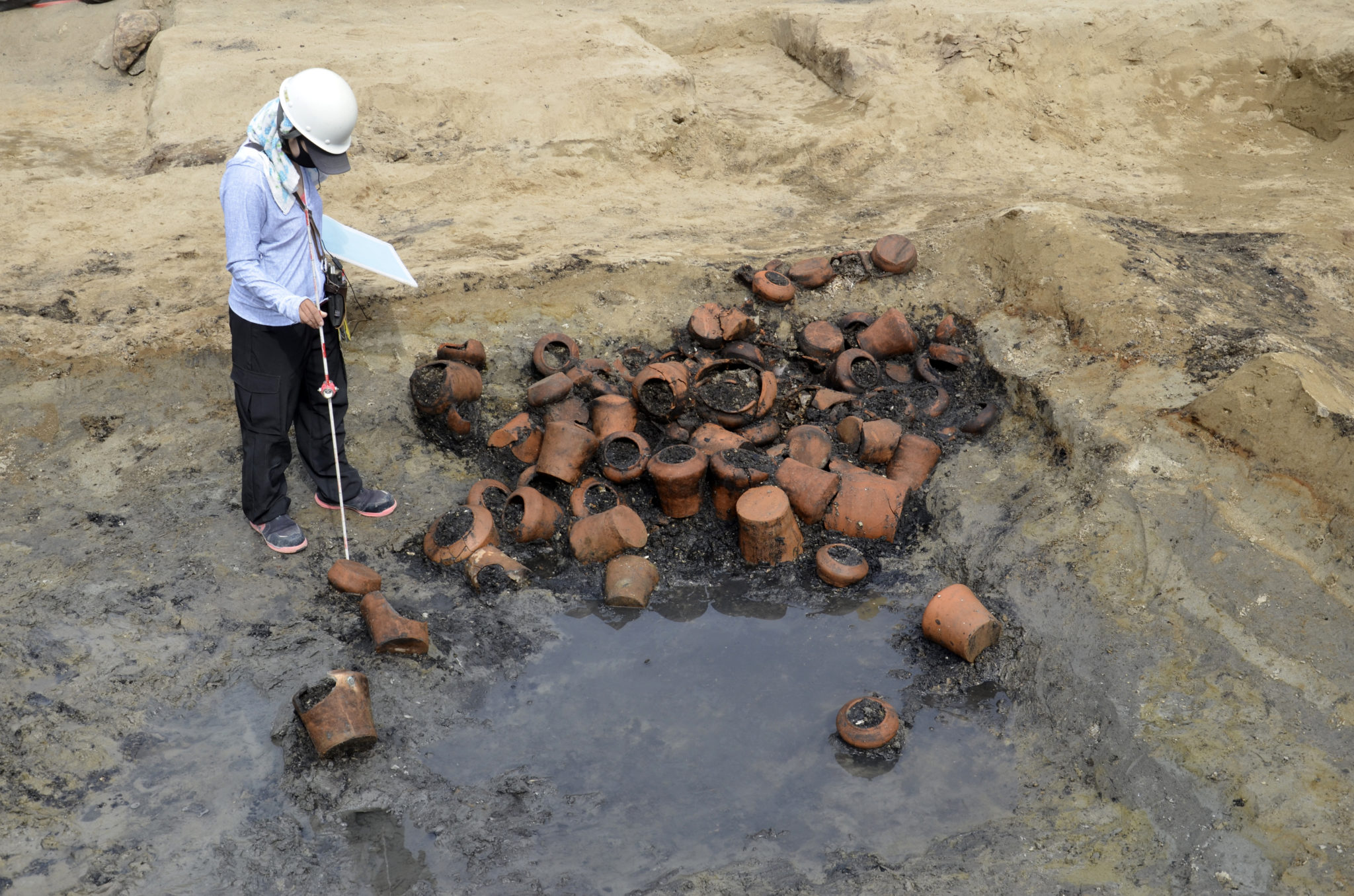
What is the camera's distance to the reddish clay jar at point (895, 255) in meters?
5.32

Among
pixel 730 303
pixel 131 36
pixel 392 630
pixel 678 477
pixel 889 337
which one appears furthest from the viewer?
pixel 131 36

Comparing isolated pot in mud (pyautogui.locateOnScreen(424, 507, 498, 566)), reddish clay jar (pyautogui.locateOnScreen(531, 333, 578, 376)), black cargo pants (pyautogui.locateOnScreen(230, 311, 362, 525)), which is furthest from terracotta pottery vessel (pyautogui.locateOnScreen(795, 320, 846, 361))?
black cargo pants (pyautogui.locateOnScreen(230, 311, 362, 525))

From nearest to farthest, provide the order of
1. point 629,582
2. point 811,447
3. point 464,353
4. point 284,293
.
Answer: point 284,293
point 629,582
point 811,447
point 464,353

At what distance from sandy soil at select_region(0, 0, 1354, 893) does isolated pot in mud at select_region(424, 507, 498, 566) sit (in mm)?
170

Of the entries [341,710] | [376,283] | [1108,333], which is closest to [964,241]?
[1108,333]

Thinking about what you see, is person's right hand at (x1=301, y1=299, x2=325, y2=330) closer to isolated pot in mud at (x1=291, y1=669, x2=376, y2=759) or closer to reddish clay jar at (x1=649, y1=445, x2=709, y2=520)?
isolated pot in mud at (x1=291, y1=669, x2=376, y2=759)

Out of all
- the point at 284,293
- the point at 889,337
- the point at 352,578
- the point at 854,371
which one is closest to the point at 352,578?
the point at 352,578

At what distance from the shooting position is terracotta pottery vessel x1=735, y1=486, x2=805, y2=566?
13.1 ft

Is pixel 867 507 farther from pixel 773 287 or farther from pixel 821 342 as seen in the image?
pixel 773 287

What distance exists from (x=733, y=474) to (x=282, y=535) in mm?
1951

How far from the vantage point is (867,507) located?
13.6 ft

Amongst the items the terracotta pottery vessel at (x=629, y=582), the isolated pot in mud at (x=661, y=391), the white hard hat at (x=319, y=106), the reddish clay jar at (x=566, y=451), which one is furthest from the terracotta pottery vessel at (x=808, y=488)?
the white hard hat at (x=319, y=106)

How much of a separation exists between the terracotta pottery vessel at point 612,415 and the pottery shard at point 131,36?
646 cm

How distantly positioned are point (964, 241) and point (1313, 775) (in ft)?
11.4
